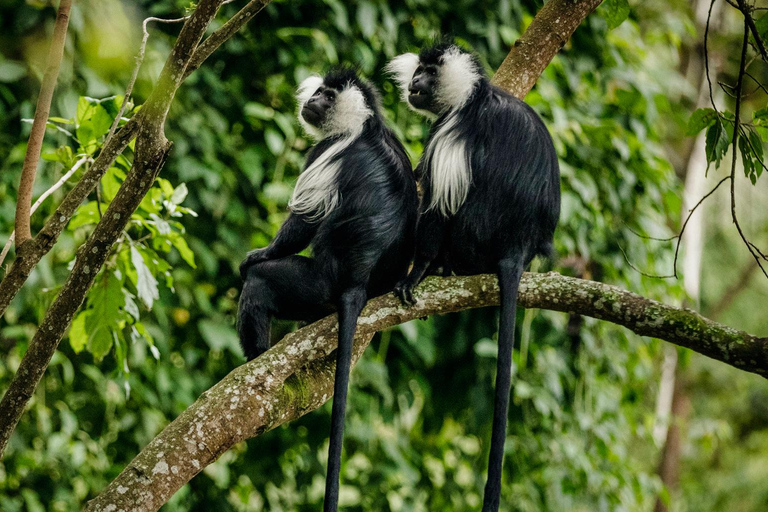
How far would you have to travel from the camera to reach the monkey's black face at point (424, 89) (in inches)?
95.3

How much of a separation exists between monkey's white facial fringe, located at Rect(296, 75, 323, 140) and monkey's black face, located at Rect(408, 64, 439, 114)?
33 centimetres

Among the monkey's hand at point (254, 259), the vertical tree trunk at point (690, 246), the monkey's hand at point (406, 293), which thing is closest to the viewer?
the monkey's hand at point (406, 293)

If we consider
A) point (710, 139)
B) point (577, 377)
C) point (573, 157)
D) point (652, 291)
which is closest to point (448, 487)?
point (577, 377)

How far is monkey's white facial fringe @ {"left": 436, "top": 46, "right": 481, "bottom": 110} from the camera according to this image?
7.55 ft

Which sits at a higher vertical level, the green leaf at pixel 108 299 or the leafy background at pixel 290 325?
the leafy background at pixel 290 325

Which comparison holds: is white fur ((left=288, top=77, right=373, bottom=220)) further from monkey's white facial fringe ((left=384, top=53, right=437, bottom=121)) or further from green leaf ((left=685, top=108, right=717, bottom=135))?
green leaf ((left=685, top=108, right=717, bottom=135))

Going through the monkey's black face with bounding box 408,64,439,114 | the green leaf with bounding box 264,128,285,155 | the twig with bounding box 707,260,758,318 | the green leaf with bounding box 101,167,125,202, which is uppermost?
the twig with bounding box 707,260,758,318

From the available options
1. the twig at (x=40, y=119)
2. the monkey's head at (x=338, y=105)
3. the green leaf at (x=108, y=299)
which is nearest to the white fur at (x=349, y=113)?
the monkey's head at (x=338, y=105)

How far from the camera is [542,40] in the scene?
2.22 meters

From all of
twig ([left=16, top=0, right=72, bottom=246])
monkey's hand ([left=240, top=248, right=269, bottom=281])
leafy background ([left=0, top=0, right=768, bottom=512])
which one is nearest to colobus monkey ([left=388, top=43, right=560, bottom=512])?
monkey's hand ([left=240, top=248, right=269, bottom=281])

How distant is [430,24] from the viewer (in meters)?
3.48

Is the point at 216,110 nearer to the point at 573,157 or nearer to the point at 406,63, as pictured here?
the point at 406,63

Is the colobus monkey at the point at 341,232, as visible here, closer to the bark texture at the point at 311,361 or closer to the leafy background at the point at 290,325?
the bark texture at the point at 311,361

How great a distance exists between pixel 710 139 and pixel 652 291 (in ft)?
7.30
